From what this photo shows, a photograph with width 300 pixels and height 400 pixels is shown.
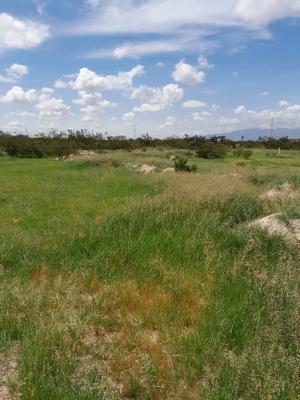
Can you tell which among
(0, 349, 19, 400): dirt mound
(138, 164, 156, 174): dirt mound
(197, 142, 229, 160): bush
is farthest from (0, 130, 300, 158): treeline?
(0, 349, 19, 400): dirt mound

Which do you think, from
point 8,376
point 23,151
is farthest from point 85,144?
point 8,376

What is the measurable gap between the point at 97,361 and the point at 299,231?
19.2ft

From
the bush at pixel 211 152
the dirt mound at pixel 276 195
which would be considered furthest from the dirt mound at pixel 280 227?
the bush at pixel 211 152

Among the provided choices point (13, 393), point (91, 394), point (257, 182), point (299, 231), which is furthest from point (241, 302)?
point (257, 182)

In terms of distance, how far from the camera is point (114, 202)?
15266 mm

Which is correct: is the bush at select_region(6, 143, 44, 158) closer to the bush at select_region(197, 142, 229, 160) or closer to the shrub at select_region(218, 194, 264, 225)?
the bush at select_region(197, 142, 229, 160)

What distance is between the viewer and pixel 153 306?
20.2ft

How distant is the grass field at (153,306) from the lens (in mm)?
4332

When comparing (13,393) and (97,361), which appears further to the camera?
(97,361)

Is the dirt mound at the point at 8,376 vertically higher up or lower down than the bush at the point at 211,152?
lower down

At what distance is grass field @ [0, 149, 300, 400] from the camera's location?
4332mm

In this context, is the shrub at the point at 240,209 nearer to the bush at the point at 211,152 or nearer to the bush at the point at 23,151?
the bush at the point at 211,152

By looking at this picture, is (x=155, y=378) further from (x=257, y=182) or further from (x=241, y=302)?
(x=257, y=182)

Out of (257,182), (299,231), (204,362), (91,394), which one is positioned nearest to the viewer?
(91,394)
